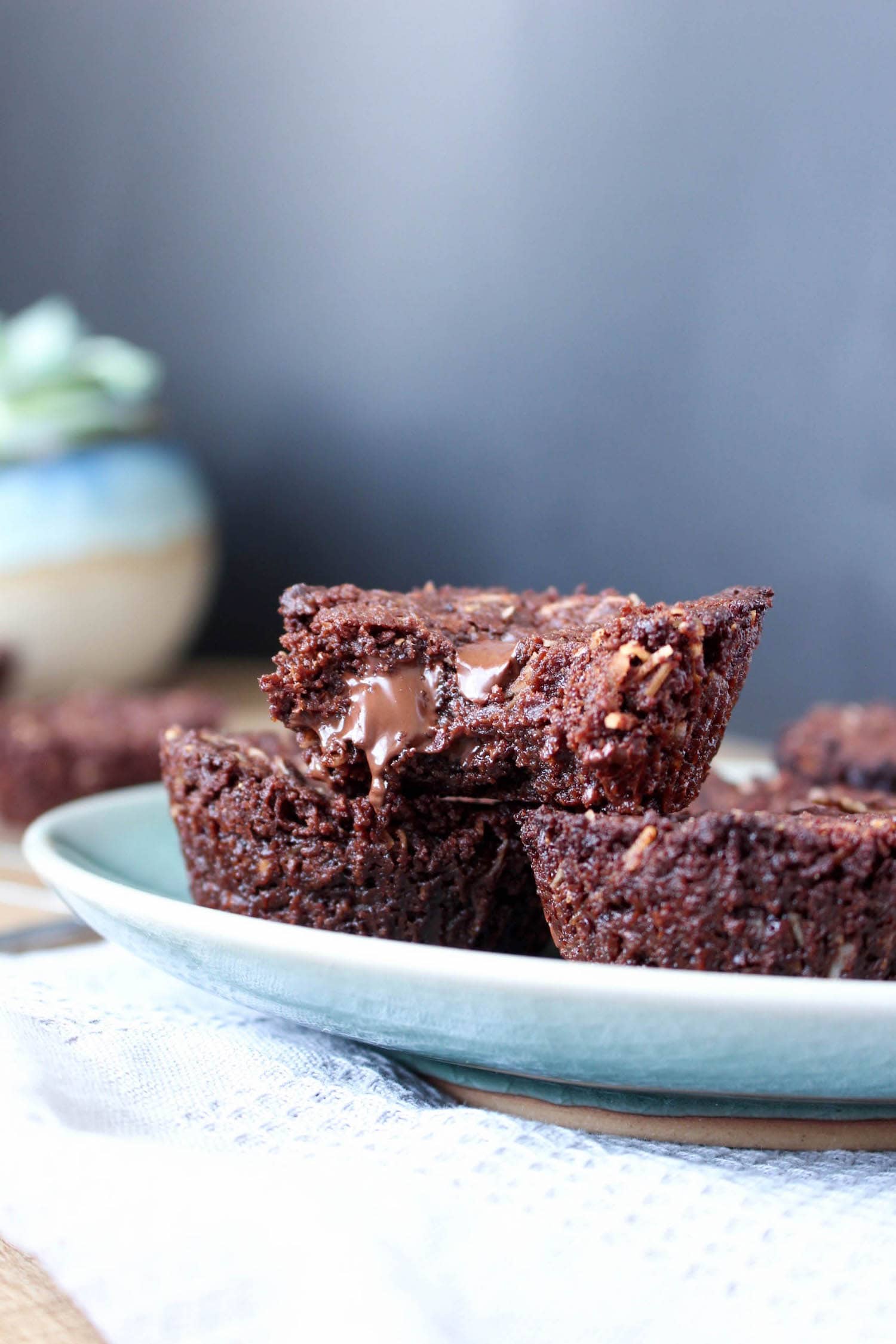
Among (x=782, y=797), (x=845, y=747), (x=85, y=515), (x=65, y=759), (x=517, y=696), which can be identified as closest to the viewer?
(x=517, y=696)

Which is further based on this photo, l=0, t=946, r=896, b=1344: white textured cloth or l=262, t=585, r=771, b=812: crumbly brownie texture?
l=262, t=585, r=771, b=812: crumbly brownie texture

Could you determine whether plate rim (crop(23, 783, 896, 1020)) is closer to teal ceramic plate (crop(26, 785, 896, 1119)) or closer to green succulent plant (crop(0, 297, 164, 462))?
teal ceramic plate (crop(26, 785, 896, 1119))

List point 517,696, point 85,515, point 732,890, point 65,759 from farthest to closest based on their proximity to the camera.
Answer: point 85,515
point 65,759
point 517,696
point 732,890

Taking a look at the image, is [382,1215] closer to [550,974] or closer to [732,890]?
[550,974]

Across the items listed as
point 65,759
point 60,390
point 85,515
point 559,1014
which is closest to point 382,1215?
point 559,1014

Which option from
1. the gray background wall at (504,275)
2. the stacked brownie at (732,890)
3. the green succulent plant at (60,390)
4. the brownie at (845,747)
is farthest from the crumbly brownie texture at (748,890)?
the green succulent plant at (60,390)

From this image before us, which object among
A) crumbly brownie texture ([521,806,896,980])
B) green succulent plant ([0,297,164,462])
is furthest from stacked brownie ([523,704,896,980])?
green succulent plant ([0,297,164,462])

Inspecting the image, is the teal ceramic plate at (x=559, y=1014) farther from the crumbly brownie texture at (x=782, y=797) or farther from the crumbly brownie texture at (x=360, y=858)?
the crumbly brownie texture at (x=782, y=797)
